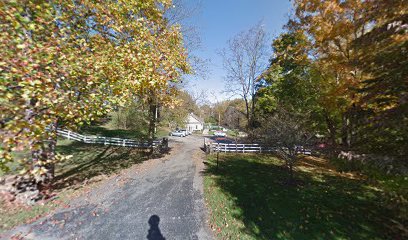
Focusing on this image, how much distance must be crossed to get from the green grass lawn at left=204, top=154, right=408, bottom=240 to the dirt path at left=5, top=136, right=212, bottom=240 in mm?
688

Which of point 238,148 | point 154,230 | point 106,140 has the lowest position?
point 154,230

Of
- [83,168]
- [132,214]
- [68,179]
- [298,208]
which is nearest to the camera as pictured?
[132,214]

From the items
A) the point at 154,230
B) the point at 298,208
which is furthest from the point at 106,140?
the point at 298,208

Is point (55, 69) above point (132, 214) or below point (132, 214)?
above

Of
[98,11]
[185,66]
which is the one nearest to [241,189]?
[185,66]

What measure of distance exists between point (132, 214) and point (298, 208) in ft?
18.9

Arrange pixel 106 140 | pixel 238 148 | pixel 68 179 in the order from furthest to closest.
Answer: pixel 106 140
pixel 238 148
pixel 68 179

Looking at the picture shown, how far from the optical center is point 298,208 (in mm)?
6480

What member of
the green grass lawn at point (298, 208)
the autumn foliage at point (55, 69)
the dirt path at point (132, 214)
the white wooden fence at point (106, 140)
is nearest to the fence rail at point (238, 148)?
the green grass lawn at point (298, 208)

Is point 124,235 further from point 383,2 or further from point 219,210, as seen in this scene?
point 383,2

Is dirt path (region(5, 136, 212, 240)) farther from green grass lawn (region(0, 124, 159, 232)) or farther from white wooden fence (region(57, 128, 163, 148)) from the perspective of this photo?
white wooden fence (region(57, 128, 163, 148))

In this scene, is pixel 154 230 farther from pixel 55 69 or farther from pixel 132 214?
pixel 55 69

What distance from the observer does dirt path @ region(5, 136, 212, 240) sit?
187 inches

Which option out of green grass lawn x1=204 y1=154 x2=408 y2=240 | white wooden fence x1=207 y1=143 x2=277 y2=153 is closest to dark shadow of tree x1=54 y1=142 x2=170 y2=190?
green grass lawn x1=204 y1=154 x2=408 y2=240
